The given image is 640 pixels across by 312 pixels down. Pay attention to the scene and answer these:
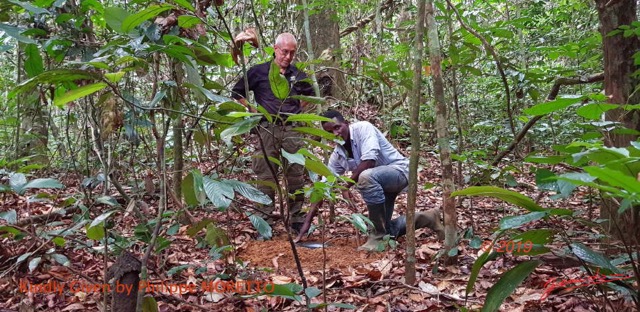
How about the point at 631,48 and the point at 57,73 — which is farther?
the point at 631,48

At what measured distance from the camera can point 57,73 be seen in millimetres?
1274

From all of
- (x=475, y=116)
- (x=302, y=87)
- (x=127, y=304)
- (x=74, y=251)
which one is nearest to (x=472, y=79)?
(x=475, y=116)

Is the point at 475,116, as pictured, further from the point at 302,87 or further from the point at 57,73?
the point at 57,73

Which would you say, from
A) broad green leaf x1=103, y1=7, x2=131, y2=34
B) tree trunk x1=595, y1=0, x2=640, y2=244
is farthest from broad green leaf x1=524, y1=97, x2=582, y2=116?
tree trunk x1=595, y1=0, x2=640, y2=244

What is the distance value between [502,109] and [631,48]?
4.05m

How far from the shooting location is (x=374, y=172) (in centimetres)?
371

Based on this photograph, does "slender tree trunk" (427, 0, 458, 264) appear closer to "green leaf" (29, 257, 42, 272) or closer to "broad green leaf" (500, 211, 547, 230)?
"broad green leaf" (500, 211, 547, 230)

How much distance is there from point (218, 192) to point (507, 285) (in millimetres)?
939

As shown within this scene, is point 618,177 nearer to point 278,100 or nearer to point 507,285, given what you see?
point 507,285

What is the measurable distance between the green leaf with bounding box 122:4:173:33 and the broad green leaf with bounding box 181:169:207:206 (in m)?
0.53

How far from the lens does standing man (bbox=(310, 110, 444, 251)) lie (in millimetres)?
3639

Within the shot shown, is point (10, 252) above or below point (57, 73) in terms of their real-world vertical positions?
below

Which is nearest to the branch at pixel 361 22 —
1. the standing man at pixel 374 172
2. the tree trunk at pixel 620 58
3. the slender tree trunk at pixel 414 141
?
the standing man at pixel 374 172

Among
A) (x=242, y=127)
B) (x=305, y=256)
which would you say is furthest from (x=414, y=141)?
(x=305, y=256)
